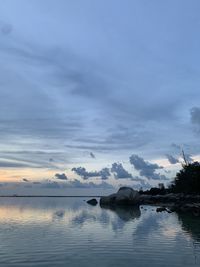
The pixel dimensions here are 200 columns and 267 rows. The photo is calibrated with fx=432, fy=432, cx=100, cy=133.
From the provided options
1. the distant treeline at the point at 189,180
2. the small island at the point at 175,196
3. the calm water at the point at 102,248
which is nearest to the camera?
the calm water at the point at 102,248

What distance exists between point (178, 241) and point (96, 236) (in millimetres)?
7541

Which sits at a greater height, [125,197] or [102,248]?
[125,197]

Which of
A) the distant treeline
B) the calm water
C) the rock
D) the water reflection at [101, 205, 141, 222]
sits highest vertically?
the distant treeline

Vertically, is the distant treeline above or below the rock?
above

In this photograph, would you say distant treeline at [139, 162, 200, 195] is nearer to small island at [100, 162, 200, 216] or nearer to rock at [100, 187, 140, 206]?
small island at [100, 162, 200, 216]

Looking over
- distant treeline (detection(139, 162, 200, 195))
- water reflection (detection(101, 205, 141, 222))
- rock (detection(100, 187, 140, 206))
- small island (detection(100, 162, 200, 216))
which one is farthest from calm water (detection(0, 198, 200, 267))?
distant treeline (detection(139, 162, 200, 195))

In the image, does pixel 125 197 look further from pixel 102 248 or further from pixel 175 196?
pixel 102 248

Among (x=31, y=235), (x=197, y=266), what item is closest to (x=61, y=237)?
(x=31, y=235)

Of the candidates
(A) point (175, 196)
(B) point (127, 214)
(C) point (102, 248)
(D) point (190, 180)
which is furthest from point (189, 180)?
(C) point (102, 248)

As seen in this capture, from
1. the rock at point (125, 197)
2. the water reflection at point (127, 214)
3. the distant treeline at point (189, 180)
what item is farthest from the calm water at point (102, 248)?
the distant treeline at point (189, 180)

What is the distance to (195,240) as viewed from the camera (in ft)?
116

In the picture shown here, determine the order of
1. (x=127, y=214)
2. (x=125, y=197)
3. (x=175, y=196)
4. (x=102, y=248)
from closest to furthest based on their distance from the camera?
(x=102, y=248), (x=127, y=214), (x=125, y=197), (x=175, y=196)

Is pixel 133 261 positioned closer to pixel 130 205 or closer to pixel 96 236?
pixel 96 236

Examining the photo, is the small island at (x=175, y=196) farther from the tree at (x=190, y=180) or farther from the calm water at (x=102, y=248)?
the calm water at (x=102, y=248)
